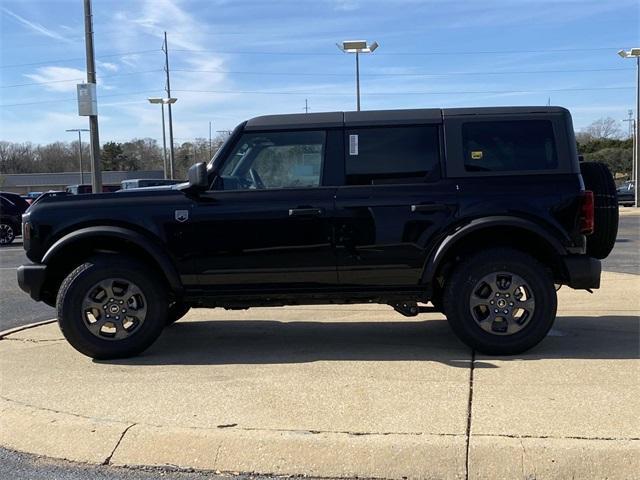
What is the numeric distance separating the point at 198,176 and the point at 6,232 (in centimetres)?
1573

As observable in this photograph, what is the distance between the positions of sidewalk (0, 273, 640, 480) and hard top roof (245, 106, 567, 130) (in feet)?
6.28

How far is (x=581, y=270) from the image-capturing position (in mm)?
4793

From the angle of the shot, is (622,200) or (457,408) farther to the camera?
(622,200)

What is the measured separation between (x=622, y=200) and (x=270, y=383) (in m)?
37.1

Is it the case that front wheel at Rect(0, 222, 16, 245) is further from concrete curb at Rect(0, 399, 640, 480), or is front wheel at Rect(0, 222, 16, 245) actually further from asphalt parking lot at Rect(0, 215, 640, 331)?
concrete curb at Rect(0, 399, 640, 480)

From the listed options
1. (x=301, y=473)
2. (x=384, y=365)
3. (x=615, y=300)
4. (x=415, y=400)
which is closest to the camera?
(x=301, y=473)

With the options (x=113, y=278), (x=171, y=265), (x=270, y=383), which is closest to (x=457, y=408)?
(x=270, y=383)

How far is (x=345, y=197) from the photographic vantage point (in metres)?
4.88

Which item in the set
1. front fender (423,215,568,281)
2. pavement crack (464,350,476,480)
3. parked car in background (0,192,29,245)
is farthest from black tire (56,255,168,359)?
parked car in background (0,192,29,245)

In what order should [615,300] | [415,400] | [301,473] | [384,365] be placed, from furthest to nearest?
[615,300]
[384,365]
[415,400]
[301,473]

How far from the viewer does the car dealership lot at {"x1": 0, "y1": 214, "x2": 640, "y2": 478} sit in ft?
10.5

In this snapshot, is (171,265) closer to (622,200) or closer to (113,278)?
(113,278)

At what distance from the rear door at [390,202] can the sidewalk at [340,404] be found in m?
0.76

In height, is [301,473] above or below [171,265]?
below
